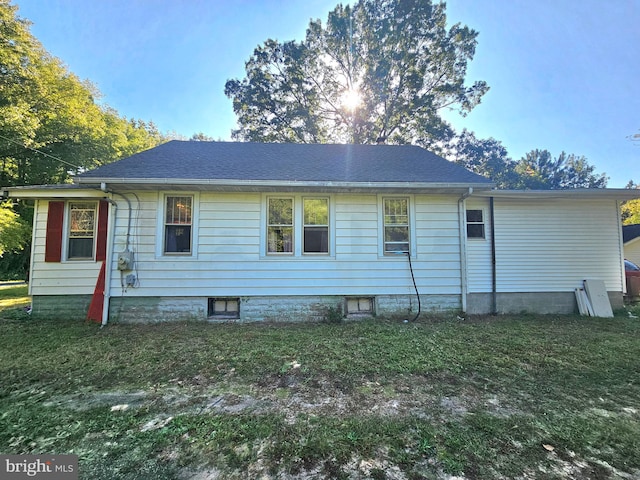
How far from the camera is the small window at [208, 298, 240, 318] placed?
241 inches

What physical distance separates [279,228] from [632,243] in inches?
839

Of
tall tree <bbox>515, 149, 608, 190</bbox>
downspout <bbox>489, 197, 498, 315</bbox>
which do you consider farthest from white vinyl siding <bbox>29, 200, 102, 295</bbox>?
tall tree <bbox>515, 149, 608, 190</bbox>

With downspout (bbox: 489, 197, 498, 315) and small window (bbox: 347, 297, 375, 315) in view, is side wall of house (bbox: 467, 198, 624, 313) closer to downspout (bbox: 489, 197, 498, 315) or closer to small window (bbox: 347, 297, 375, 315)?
downspout (bbox: 489, 197, 498, 315)

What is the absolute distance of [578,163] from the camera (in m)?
31.7

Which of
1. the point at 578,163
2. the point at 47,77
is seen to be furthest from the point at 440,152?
the point at 578,163

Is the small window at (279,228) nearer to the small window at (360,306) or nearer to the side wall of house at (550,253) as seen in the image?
the small window at (360,306)

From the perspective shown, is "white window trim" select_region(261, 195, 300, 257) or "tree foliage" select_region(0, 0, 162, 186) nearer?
"white window trim" select_region(261, 195, 300, 257)

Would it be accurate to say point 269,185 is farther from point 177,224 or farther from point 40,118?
point 40,118

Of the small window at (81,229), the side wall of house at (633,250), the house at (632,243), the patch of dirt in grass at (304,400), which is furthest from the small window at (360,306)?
the side wall of house at (633,250)

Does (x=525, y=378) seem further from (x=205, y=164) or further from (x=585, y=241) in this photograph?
(x=205, y=164)

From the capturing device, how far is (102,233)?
610cm

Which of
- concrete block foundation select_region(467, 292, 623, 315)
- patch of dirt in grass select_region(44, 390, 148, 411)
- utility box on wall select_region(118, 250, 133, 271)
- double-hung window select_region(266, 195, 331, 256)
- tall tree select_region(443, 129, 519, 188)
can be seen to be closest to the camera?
patch of dirt in grass select_region(44, 390, 148, 411)

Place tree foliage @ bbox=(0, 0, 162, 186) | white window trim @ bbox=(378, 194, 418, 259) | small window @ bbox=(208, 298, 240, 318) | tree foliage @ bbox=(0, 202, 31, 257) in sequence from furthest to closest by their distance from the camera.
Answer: tree foliage @ bbox=(0, 0, 162, 186) → tree foliage @ bbox=(0, 202, 31, 257) → white window trim @ bbox=(378, 194, 418, 259) → small window @ bbox=(208, 298, 240, 318)

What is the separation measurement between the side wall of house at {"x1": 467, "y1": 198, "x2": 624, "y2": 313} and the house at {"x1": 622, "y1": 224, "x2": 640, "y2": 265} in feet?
42.6
